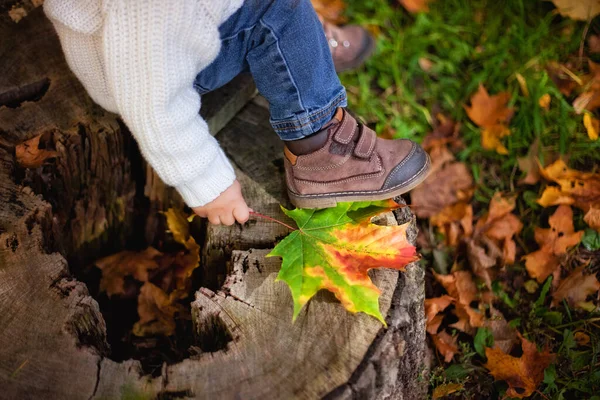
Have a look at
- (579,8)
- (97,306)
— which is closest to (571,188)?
(579,8)

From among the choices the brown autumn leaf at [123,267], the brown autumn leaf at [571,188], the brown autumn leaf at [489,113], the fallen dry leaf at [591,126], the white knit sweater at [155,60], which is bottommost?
the brown autumn leaf at [571,188]

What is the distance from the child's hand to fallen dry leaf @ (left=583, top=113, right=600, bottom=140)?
5.00ft

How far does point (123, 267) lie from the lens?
6.22 feet

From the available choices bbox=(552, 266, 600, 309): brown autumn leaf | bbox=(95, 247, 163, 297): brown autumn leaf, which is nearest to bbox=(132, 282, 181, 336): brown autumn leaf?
bbox=(95, 247, 163, 297): brown autumn leaf

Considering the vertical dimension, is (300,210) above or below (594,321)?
above

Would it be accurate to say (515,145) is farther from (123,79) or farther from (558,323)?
(123,79)

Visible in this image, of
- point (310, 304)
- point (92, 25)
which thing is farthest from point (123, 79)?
point (310, 304)

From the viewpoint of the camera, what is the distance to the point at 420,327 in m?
1.42

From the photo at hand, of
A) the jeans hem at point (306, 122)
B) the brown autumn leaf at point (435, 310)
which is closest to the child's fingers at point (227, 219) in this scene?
the jeans hem at point (306, 122)

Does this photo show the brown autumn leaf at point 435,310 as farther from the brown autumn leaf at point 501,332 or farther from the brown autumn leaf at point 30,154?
the brown autumn leaf at point 30,154

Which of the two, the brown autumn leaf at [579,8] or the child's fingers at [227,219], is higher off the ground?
the child's fingers at [227,219]

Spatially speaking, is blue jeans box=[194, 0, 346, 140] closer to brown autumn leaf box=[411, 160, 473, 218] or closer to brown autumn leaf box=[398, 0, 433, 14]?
brown autumn leaf box=[411, 160, 473, 218]

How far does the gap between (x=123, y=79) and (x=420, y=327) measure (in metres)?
0.97

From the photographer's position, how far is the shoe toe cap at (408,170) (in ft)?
5.27
